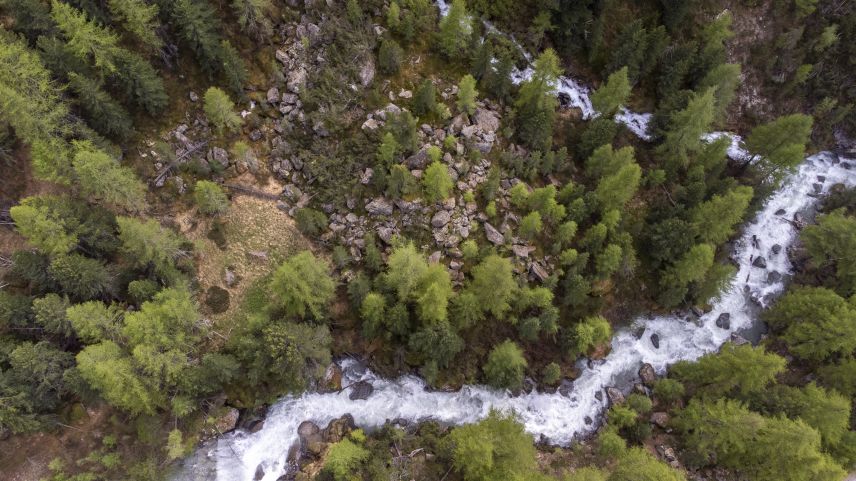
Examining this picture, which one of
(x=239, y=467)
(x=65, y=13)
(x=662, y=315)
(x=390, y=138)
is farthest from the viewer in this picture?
(x=662, y=315)

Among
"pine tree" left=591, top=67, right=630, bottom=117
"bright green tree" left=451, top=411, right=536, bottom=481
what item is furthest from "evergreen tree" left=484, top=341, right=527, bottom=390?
"pine tree" left=591, top=67, right=630, bottom=117

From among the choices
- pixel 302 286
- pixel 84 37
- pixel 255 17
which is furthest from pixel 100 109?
pixel 302 286

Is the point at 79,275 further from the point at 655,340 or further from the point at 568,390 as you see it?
the point at 655,340

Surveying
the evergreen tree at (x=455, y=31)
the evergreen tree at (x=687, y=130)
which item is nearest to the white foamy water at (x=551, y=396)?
the evergreen tree at (x=687, y=130)

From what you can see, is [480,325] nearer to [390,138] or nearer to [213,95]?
[390,138]

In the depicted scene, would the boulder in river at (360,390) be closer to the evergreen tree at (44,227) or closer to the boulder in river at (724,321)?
the evergreen tree at (44,227)

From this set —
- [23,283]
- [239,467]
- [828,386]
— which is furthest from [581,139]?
[23,283]

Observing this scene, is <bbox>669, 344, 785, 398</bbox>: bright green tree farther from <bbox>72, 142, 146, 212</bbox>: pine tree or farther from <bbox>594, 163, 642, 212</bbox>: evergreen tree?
<bbox>72, 142, 146, 212</bbox>: pine tree
